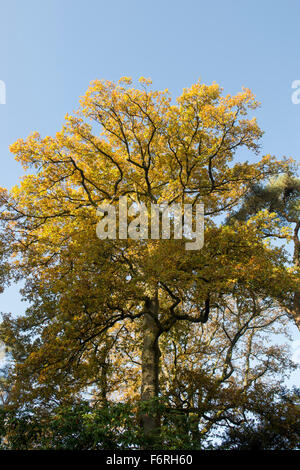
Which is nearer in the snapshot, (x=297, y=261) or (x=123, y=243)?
(x=123, y=243)

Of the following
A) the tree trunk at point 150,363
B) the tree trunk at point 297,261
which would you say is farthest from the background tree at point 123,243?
the tree trunk at point 297,261

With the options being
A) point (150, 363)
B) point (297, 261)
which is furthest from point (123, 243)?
point (297, 261)

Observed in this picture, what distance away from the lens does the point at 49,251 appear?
1213 cm

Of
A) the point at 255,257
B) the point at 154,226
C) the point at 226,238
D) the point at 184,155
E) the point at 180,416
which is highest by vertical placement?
the point at 184,155

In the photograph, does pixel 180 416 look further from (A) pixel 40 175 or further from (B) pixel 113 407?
(A) pixel 40 175

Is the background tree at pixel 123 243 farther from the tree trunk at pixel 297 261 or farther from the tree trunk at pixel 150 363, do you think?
the tree trunk at pixel 297 261

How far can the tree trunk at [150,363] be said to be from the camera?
7.85 metres

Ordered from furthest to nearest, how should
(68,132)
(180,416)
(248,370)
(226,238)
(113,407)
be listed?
(248,370)
(68,132)
(226,238)
(180,416)
(113,407)

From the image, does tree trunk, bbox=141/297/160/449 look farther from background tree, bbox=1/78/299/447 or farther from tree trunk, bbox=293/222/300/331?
tree trunk, bbox=293/222/300/331

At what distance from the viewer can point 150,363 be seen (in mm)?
9555

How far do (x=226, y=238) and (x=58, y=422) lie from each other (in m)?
6.04

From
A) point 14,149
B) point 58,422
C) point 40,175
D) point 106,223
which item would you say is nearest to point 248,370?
point 106,223

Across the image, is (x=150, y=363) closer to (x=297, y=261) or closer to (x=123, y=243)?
(x=123, y=243)

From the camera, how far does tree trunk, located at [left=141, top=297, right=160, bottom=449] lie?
7.85 meters
